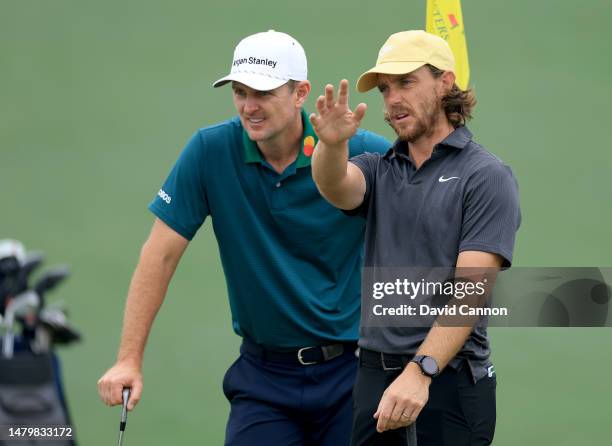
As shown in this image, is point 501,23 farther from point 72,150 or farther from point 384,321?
point 384,321

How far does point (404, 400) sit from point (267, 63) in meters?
1.46

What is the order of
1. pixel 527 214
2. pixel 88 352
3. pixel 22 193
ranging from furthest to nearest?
1. pixel 22 193
2. pixel 527 214
3. pixel 88 352

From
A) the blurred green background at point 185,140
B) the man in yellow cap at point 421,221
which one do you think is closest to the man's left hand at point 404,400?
the man in yellow cap at point 421,221

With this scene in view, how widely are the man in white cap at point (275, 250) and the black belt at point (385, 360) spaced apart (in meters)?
0.59

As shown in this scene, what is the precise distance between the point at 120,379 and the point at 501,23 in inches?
314

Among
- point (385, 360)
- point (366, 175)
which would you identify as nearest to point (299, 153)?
point (366, 175)

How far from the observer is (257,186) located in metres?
5.00

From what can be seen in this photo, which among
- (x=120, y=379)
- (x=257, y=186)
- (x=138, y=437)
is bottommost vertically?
(x=138, y=437)

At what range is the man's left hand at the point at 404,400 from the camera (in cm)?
403

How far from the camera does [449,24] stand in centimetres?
530

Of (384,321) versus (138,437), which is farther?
(138,437)

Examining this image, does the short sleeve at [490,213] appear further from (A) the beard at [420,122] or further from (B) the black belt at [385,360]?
(B) the black belt at [385,360]

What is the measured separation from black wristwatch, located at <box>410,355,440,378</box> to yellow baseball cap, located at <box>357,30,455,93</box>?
922 millimetres

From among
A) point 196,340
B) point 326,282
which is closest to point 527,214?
point 196,340
